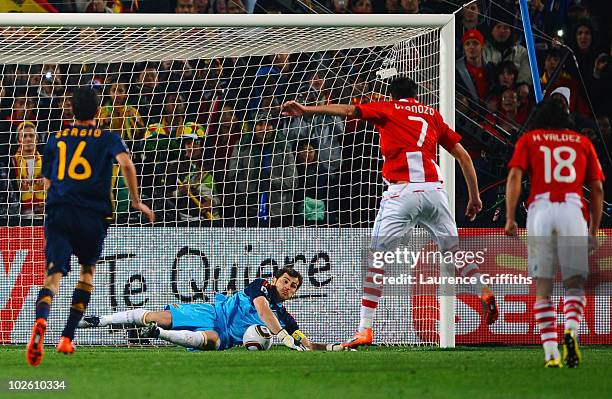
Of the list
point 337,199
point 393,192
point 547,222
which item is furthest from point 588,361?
point 337,199

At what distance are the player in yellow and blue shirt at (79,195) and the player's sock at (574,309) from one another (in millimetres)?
3131

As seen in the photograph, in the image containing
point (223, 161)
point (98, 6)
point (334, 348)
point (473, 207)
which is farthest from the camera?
point (98, 6)

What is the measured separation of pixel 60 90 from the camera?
12.7 metres

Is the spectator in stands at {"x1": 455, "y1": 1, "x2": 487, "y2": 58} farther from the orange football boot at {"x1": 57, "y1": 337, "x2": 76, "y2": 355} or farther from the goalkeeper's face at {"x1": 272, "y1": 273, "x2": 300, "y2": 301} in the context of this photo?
the orange football boot at {"x1": 57, "y1": 337, "x2": 76, "y2": 355}

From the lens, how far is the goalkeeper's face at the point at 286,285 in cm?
1041

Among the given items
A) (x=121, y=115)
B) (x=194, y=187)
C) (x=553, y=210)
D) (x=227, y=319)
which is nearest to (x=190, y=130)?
(x=194, y=187)

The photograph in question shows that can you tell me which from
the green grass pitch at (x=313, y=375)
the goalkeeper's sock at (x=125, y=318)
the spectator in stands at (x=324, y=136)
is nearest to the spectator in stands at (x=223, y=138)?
the spectator in stands at (x=324, y=136)

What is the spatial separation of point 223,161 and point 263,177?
0.52 m

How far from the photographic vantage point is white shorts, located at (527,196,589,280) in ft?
24.3

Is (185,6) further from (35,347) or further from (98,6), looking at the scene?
(35,347)

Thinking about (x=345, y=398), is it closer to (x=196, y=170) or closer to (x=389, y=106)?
(x=389, y=106)

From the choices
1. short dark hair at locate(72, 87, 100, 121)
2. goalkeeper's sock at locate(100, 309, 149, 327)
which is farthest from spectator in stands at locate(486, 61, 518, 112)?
short dark hair at locate(72, 87, 100, 121)

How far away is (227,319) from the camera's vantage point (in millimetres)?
10570
